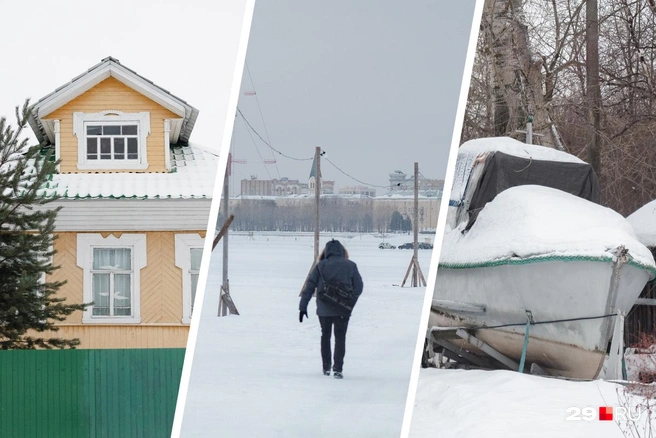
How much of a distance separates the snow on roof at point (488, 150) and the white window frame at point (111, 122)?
2.32 metres

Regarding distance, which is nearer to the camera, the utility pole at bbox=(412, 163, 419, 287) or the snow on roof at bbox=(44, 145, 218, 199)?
the utility pole at bbox=(412, 163, 419, 287)

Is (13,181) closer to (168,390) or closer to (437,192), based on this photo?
(168,390)

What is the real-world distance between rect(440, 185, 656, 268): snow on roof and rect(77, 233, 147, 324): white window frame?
2.26 m

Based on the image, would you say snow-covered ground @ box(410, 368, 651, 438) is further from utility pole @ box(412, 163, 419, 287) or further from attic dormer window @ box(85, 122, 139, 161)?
attic dormer window @ box(85, 122, 139, 161)

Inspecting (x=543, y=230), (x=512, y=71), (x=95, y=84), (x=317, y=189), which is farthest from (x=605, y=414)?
(x=95, y=84)

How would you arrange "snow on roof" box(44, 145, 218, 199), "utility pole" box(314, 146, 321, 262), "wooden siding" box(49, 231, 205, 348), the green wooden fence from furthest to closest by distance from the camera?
1. "wooden siding" box(49, 231, 205, 348)
2. "snow on roof" box(44, 145, 218, 199)
3. the green wooden fence
4. "utility pole" box(314, 146, 321, 262)

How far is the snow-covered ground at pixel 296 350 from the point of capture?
3535mm

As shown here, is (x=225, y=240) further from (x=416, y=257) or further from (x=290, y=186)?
(x=416, y=257)

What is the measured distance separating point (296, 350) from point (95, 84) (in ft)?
11.2

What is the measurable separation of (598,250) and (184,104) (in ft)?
10.2

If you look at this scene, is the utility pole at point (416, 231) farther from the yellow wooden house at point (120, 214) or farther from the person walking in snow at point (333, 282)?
the yellow wooden house at point (120, 214)

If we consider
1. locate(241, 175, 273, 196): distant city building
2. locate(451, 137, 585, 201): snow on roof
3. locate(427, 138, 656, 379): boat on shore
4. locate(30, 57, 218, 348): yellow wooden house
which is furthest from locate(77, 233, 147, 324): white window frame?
locate(241, 175, 273, 196): distant city building

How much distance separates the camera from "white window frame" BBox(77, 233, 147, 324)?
6047 mm

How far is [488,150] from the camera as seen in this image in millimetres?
5555
